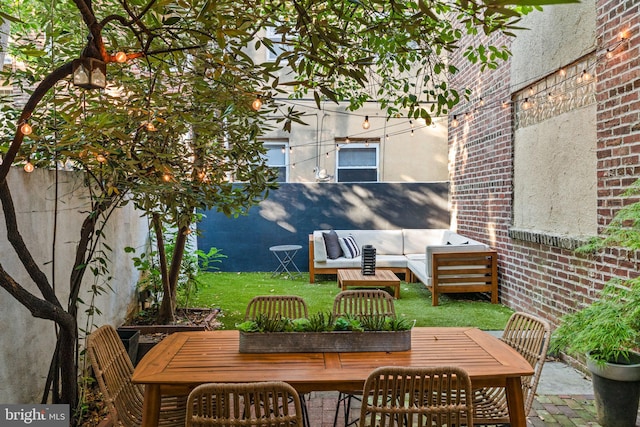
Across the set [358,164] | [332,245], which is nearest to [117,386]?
[332,245]

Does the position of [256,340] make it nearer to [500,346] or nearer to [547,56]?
[500,346]

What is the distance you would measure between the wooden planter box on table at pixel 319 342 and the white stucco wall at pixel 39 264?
122cm

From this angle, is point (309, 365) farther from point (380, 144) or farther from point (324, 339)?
point (380, 144)

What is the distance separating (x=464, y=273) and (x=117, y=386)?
466 cm

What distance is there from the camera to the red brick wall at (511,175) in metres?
3.27

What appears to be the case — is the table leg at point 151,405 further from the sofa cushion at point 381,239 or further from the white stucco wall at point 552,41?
the sofa cushion at point 381,239

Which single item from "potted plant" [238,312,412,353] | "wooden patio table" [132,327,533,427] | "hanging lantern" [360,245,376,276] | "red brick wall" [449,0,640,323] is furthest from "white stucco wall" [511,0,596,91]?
"potted plant" [238,312,412,353]

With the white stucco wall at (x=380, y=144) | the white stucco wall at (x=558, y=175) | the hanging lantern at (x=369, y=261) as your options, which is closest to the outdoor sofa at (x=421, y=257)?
the hanging lantern at (x=369, y=261)

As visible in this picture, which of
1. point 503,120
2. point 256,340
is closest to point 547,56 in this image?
point 503,120

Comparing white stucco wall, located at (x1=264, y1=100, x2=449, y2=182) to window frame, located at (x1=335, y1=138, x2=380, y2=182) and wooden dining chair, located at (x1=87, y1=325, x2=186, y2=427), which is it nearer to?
window frame, located at (x1=335, y1=138, x2=380, y2=182)

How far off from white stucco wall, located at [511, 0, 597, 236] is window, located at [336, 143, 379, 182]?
4102 mm

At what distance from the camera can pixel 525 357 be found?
7.83 feet

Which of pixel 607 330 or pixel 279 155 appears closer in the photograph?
pixel 607 330

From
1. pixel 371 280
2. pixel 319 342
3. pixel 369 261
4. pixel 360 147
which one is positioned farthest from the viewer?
pixel 360 147
